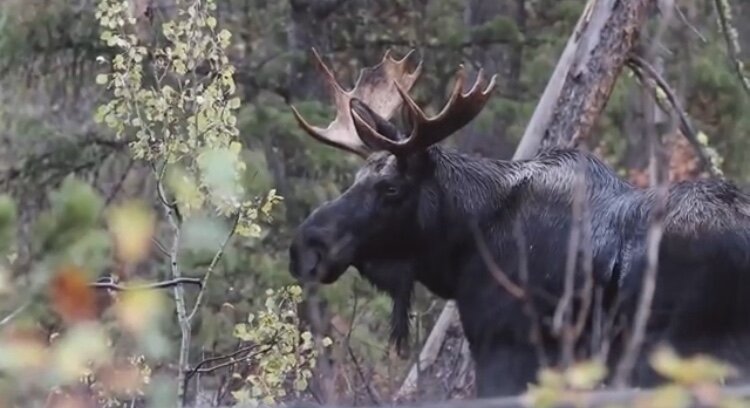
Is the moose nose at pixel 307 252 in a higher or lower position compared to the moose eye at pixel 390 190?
lower

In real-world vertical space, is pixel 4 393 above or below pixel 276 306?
above

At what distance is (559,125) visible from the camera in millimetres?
10008

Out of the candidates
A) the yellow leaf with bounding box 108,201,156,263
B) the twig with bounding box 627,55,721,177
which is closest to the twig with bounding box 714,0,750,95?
the twig with bounding box 627,55,721,177

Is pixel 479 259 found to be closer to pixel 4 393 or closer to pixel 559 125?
pixel 559 125

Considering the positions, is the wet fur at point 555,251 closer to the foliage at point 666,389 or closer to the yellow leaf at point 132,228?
the foliage at point 666,389

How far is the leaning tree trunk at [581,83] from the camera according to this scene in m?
9.91

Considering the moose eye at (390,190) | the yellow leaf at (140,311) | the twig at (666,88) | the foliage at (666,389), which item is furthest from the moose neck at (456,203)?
the yellow leaf at (140,311)

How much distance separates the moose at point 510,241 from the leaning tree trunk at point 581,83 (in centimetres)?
182

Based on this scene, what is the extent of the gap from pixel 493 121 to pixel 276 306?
550 centimetres

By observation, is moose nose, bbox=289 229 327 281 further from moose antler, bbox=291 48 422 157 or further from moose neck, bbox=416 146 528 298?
moose antler, bbox=291 48 422 157

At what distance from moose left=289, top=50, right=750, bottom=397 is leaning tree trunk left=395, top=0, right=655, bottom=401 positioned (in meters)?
1.82

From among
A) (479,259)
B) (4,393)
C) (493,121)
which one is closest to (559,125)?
(479,259)

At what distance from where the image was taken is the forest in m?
8.03

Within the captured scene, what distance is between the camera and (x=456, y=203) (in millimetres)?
7906
